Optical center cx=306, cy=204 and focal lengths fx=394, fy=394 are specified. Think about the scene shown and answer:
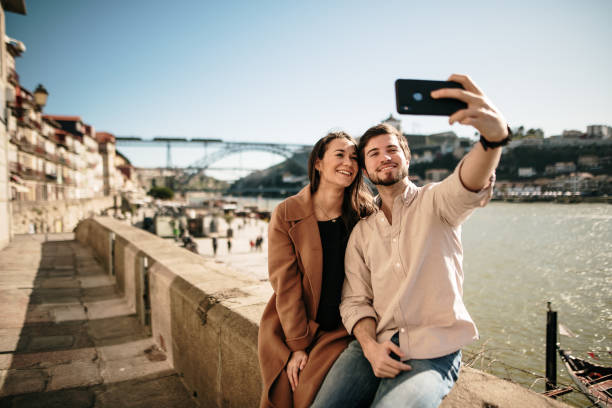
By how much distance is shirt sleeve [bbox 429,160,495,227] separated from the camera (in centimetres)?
109

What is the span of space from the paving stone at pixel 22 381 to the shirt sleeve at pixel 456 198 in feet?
7.59

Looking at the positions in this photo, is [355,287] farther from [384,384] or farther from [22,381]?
[22,381]

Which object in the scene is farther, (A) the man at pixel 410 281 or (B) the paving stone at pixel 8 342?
(B) the paving stone at pixel 8 342

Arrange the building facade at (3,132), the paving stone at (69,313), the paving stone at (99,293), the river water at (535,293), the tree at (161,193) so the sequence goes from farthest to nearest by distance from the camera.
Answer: the tree at (161,193) < the river water at (535,293) < the building facade at (3,132) < the paving stone at (99,293) < the paving stone at (69,313)

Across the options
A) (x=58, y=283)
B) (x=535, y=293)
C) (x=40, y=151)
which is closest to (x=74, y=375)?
(x=58, y=283)

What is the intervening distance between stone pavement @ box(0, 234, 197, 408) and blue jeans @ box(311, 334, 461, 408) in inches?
46.9

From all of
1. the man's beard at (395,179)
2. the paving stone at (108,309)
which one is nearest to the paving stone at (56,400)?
the paving stone at (108,309)

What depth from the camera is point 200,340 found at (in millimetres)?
1974

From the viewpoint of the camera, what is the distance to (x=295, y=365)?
1.31m

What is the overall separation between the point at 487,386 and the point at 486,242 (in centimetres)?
3435

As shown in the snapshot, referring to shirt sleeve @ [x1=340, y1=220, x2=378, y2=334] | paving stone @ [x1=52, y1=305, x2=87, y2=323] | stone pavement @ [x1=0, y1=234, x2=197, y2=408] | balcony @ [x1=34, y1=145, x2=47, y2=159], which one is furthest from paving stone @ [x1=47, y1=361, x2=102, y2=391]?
balcony @ [x1=34, y1=145, x2=47, y2=159]

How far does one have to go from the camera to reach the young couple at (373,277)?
1.10m

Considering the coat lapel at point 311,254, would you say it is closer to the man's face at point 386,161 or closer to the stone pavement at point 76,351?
the man's face at point 386,161

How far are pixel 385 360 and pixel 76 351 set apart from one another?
2.47m
